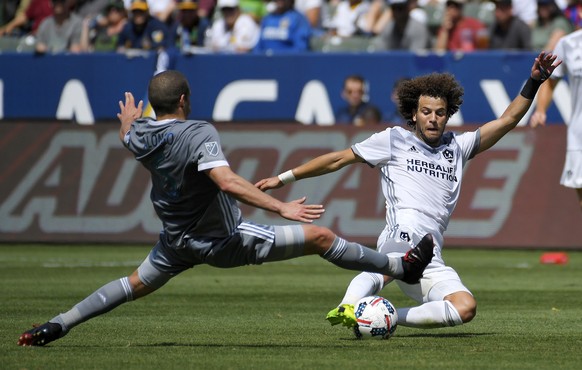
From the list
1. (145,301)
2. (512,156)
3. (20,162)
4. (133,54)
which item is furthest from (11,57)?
(145,301)

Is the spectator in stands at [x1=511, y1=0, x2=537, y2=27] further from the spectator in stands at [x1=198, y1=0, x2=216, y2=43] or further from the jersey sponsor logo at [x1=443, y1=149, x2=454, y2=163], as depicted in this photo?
the jersey sponsor logo at [x1=443, y1=149, x2=454, y2=163]

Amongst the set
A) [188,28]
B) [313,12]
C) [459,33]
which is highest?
[313,12]

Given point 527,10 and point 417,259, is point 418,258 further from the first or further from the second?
point 527,10

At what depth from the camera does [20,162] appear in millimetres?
18750

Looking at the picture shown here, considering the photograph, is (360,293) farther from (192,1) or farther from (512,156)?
(192,1)

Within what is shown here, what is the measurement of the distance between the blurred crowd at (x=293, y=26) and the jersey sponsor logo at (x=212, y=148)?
12862 millimetres

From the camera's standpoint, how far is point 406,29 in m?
21.2

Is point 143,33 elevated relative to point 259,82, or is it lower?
elevated

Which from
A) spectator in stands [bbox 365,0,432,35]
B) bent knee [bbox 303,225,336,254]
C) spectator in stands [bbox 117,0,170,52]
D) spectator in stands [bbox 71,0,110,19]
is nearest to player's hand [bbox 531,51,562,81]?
bent knee [bbox 303,225,336,254]

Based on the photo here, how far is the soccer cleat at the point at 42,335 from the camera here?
833 centimetres

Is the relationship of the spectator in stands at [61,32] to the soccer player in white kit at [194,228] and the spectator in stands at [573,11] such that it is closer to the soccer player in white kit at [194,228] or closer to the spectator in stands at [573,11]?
the spectator in stands at [573,11]

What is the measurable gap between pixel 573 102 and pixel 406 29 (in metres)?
7.96

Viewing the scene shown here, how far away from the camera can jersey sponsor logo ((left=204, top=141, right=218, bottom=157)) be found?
795 centimetres

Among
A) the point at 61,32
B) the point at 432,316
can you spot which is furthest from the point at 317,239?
the point at 61,32
